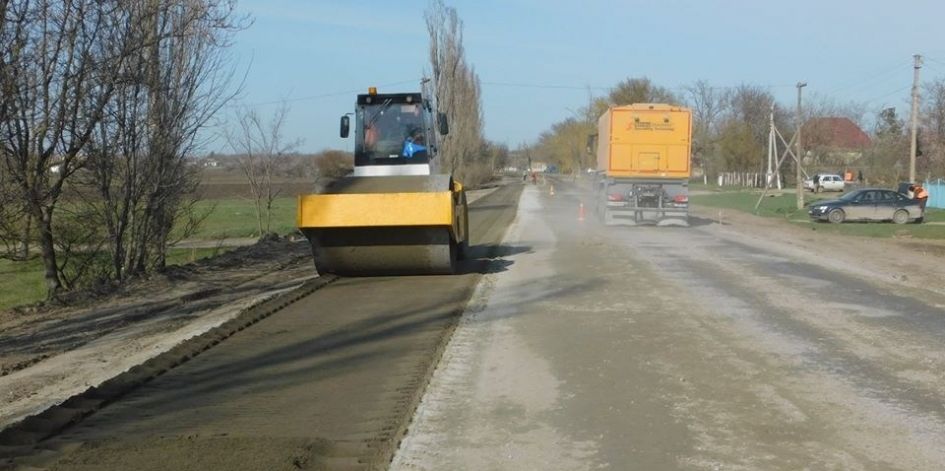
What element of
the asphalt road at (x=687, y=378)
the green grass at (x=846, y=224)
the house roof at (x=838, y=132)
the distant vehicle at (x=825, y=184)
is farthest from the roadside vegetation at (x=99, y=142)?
the house roof at (x=838, y=132)

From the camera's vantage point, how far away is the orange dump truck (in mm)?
27828

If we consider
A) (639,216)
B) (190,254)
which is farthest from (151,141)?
(639,216)

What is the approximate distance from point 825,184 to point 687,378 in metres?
68.5

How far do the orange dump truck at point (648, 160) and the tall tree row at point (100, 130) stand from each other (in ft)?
46.6

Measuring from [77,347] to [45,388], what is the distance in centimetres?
247

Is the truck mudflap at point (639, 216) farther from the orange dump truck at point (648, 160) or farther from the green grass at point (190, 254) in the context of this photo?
the green grass at point (190, 254)

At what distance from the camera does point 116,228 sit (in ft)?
52.6

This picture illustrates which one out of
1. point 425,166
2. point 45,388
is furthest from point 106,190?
point 45,388

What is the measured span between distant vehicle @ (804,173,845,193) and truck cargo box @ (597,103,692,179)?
1811 inches

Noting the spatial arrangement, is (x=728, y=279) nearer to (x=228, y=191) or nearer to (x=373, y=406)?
(x=373, y=406)

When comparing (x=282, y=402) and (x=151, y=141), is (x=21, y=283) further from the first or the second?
(x=282, y=402)

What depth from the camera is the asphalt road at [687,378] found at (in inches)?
234

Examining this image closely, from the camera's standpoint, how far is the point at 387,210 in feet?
45.3

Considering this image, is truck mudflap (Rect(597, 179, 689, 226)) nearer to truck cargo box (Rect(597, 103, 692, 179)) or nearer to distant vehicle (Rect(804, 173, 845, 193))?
truck cargo box (Rect(597, 103, 692, 179))
